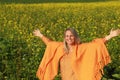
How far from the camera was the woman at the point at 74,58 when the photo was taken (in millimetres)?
6258

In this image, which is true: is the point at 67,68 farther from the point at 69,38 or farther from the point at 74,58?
the point at 69,38

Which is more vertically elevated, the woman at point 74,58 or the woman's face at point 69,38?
the woman's face at point 69,38

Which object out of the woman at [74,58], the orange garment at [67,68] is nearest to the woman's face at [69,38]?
the woman at [74,58]

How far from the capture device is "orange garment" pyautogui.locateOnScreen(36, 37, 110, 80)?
20.5 feet

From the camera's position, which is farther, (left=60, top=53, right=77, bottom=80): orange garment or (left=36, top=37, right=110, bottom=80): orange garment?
(left=60, top=53, right=77, bottom=80): orange garment

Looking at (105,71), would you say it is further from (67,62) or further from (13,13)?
(13,13)

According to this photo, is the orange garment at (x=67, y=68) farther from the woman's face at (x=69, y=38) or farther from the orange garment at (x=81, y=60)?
the woman's face at (x=69, y=38)

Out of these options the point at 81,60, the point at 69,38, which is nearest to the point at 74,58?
the point at 81,60

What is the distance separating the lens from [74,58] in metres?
6.43

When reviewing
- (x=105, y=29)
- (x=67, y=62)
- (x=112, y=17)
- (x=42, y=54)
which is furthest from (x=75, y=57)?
(x=112, y=17)

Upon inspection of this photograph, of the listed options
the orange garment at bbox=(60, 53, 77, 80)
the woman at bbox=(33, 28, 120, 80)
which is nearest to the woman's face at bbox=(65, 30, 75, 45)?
the woman at bbox=(33, 28, 120, 80)

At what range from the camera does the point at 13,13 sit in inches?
674

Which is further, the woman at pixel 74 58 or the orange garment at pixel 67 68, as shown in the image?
the orange garment at pixel 67 68

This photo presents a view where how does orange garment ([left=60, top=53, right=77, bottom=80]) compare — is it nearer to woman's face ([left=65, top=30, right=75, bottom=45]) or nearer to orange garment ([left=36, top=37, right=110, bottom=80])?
orange garment ([left=36, top=37, right=110, bottom=80])
